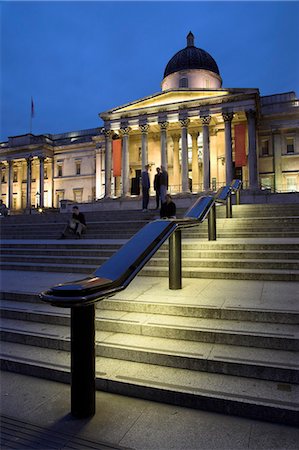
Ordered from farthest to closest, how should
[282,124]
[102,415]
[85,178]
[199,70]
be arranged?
[85,178] < [199,70] < [282,124] < [102,415]

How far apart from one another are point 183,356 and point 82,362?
1069 mm

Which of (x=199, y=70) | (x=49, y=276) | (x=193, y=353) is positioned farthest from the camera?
(x=199, y=70)

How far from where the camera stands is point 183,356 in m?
3.16

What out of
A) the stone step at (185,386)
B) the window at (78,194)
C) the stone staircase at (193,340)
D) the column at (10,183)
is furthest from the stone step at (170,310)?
the column at (10,183)

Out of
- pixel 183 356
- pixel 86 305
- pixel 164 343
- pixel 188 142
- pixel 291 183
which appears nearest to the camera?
pixel 86 305

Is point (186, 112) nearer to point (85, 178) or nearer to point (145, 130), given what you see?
point (145, 130)

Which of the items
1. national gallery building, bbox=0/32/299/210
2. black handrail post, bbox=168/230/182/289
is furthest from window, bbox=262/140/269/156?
black handrail post, bbox=168/230/182/289

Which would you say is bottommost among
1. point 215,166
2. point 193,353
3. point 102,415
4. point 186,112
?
point 102,415

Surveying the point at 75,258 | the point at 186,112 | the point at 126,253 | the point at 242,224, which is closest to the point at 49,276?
the point at 75,258

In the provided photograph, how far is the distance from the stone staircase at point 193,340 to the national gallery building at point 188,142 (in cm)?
2544

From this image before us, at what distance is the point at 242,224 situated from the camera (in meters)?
9.37

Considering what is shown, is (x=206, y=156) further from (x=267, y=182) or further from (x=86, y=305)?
(x=86, y=305)

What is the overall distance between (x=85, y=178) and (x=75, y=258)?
39868 millimetres

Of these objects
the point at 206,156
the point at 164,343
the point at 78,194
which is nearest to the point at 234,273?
the point at 164,343
